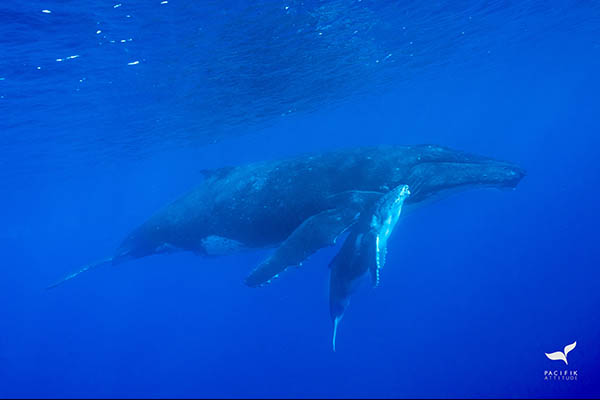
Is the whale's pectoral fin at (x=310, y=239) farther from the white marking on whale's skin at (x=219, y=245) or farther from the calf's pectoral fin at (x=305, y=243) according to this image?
the white marking on whale's skin at (x=219, y=245)

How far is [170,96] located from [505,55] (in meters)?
38.8

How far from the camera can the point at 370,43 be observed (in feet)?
77.9

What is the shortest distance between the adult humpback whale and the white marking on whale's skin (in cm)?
3

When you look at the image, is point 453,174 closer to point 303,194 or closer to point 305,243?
point 303,194

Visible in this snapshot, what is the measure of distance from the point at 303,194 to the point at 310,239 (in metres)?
1.78

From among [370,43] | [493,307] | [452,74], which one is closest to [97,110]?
[370,43]

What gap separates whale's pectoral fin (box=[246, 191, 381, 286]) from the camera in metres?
7.20

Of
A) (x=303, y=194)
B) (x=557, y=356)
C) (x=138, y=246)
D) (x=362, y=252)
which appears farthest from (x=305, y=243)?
(x=557, y=356)

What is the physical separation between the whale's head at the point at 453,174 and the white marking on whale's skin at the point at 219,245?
15.3 feet

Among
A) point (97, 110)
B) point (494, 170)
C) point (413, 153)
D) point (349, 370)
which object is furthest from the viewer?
point (97, 110)

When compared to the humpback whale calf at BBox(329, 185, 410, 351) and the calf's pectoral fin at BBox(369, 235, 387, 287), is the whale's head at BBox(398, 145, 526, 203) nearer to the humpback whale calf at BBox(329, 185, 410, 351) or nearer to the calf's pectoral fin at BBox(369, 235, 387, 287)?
the humpback whale calf at BBox(329, 185, 410, 351)

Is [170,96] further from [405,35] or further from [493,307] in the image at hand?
[493,307]

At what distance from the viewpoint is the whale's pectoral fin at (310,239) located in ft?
23.6

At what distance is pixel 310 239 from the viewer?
741cm
